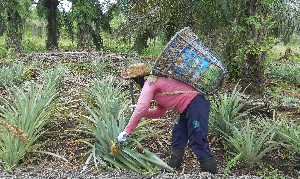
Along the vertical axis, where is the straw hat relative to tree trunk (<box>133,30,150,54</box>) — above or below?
above

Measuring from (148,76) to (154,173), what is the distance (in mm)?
867

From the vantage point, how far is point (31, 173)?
366cm

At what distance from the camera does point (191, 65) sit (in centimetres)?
374

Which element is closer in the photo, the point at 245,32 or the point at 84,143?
the point at 84,143

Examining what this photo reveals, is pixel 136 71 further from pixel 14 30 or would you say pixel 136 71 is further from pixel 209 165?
pixel 14 30

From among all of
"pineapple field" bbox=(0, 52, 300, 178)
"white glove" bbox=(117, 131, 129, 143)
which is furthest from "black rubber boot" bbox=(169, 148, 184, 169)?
"white glove" bbox=(117, 131, 129, 143)

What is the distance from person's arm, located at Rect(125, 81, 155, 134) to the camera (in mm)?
3619

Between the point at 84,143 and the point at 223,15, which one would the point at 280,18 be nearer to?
the point at 223,15

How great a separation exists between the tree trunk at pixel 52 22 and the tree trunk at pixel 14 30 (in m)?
3.28

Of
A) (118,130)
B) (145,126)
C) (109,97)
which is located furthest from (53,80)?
(118,130)

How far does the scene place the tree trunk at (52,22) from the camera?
15639mm

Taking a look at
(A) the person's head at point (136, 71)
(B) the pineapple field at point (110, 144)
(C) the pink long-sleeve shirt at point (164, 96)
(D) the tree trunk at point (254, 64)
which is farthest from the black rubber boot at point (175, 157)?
(D) the tree trunk at point (254, 64)

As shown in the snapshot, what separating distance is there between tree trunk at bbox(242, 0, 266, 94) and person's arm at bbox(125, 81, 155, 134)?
4.04m

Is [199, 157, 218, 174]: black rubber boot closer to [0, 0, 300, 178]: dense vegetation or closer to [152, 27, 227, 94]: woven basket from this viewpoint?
[0, 0, 300, 178]: dense vegetation
